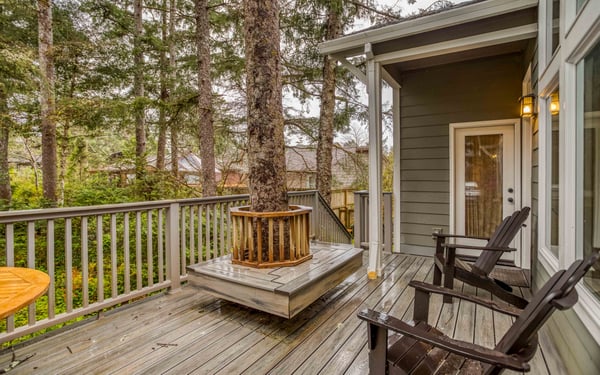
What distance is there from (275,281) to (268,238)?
51 cm

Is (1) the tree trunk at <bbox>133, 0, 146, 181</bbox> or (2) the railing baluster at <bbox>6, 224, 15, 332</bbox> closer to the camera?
(2) the railing baluster at <bbox>6, 224, 15, 332</bbox>

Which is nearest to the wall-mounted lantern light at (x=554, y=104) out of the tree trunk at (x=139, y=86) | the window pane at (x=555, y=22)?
the window pane at (x=555, y=22)

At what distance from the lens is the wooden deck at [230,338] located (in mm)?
1963

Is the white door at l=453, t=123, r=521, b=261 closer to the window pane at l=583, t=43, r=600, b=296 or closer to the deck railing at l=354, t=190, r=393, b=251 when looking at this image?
the deck railing at l=354, t=190, r=393, b=251

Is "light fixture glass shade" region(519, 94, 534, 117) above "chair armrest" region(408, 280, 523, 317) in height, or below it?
above

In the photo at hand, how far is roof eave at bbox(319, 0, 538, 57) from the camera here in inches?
108

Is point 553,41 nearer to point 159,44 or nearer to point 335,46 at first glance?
point 335,46

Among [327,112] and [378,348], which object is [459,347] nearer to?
[378,348]

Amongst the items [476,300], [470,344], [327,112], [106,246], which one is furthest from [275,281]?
[327,112]

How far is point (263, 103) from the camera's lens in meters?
3.03

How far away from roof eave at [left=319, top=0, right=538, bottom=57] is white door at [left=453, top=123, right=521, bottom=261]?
191cm

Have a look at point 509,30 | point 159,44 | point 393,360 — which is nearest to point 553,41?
point 509,30

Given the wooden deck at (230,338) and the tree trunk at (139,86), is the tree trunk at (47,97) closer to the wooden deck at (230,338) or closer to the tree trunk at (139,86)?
the tree trunk at (139,86)

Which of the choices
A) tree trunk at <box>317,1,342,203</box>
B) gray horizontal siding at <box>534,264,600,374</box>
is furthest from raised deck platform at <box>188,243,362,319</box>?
tree trunk at <box>317,1,342,203</box>
